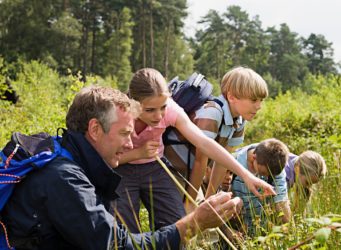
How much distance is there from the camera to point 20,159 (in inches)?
92.8

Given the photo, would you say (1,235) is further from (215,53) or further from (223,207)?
(215,53)

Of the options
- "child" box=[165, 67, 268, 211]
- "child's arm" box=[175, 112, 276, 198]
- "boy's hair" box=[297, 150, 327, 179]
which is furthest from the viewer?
"boy's hair" box=[297, 150, 327, 179]

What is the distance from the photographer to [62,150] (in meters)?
2.46

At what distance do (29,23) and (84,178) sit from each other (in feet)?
164

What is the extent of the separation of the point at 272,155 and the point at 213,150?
720 millimetres

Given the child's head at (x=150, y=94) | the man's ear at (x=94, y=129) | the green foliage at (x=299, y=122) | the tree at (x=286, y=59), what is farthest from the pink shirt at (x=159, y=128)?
the tree at (x=286, y=59)

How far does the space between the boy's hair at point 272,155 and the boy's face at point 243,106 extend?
0.84 feet

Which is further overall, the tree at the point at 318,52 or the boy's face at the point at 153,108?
the tree at the point at 318,52

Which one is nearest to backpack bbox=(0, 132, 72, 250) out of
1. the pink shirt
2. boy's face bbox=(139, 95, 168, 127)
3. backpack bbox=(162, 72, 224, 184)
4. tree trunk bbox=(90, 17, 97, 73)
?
boy's face bbox=(139, 95, 168, 127)

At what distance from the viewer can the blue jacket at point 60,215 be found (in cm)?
226

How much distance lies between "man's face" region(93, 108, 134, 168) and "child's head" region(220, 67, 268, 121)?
5.38 ft

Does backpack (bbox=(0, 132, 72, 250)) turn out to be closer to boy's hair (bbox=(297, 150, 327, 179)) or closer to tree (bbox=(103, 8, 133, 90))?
boy's hair (bbox=(297, 150, 327, 179))

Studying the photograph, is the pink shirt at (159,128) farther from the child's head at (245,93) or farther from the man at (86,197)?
the man at (86,197)

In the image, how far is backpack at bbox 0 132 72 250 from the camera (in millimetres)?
2309
